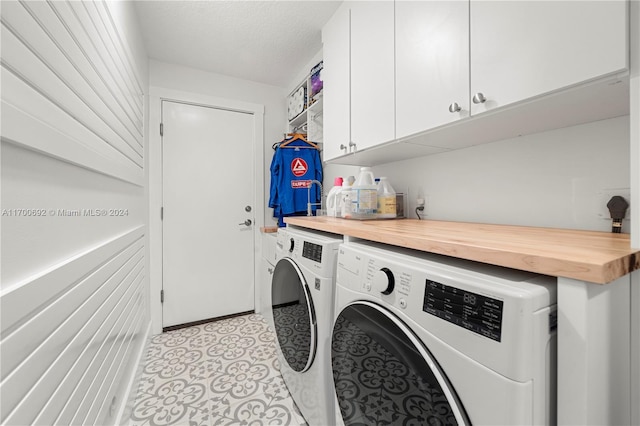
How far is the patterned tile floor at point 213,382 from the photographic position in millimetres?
1354

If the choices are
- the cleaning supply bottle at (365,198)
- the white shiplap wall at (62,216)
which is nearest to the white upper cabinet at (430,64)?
the cleaning supply bottle at (365,198)

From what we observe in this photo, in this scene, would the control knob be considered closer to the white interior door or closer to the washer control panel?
the washer control panel

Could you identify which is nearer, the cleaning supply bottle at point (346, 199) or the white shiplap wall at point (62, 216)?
the white shiplap wall at point (62, 216)

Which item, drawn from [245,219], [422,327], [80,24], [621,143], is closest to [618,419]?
[422,327]

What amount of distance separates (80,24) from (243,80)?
1952 mm

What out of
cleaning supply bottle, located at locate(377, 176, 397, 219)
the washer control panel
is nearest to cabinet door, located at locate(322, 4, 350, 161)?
cleaning supply bottle, located at locate(377, 176, 397, 219)

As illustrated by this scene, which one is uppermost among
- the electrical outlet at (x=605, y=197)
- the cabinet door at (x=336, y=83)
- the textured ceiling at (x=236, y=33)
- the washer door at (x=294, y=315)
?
the textured ceiling at (x=236, y=33)

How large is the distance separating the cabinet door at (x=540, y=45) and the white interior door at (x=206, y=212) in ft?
7.26

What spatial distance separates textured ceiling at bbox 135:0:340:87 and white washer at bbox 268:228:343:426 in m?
1.47

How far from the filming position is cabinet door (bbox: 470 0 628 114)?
0.57m

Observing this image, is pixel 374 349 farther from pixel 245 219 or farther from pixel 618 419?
pixel 245 219

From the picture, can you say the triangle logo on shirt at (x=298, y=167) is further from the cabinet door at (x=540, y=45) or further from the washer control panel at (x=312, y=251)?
the cabinet door at (x=540, y=45)

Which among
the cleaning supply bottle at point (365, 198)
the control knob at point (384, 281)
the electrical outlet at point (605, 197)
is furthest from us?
the cleaning supply bottle at point (365, 198)

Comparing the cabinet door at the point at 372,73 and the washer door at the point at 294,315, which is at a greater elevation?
the cabinet door at the point at 372,73
